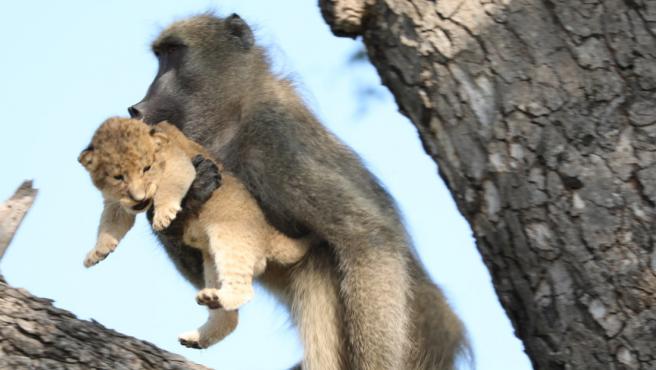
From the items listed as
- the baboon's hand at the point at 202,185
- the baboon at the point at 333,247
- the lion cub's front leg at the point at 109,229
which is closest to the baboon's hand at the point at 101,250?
the lion cub's front leg at the point at 109,229

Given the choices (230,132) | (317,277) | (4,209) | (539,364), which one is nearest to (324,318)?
(317,277)

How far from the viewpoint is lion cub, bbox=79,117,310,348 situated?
547cm

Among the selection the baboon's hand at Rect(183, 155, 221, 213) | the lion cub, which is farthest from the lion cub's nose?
the baboon's hand at Rect(183, 155, 221, 213)

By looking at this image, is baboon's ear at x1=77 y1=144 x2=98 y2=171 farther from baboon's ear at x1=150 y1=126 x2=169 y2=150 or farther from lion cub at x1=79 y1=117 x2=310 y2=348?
baboon's ear at x1=150 y1=126 x2=169 y2=150

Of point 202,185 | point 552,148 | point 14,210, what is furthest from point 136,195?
point 552,148

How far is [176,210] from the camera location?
5492 mm

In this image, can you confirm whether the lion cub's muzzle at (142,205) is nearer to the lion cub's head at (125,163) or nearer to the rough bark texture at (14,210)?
the lion cub's head at (125,163)

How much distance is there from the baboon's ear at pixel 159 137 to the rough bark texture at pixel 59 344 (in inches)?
45.6

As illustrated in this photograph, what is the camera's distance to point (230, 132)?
22.5 feet

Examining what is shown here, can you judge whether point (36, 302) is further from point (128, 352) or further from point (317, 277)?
point (317, 277)

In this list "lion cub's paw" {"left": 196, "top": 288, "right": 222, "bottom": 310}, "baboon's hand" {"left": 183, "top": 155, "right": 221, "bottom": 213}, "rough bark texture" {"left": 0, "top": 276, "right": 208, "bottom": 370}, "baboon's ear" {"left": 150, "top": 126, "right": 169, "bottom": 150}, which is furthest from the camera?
"baboon's hand" {"left": 183, "top": 155, "right": 221, "bottom": 213}

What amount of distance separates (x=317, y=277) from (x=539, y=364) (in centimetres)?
310

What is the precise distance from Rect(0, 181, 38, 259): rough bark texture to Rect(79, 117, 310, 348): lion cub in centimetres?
40

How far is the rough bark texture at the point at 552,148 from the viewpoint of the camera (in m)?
3.18
